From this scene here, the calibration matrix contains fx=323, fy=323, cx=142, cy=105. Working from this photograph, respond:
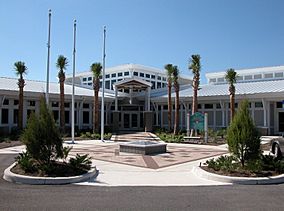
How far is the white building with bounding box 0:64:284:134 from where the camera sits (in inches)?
1143

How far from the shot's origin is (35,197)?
298 inches

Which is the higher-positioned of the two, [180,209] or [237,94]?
[237,94]

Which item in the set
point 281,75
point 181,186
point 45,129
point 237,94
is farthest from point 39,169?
point 281,75

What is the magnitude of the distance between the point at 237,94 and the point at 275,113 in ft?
12.7

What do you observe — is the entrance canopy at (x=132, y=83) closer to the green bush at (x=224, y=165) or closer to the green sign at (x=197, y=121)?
the green sign at (x=197, y=121)

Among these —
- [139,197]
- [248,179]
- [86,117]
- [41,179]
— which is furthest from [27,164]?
[86,117]

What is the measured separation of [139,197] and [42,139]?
4151 millimetres

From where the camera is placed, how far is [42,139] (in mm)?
10258

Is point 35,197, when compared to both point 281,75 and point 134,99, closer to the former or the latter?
point 134,99

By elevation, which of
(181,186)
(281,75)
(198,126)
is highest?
(281,75)

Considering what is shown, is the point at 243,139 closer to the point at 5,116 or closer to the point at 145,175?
the point at 145,175

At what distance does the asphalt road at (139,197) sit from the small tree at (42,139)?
1.41 metres

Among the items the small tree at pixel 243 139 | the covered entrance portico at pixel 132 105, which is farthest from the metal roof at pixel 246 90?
the small tree at pixel 243 139

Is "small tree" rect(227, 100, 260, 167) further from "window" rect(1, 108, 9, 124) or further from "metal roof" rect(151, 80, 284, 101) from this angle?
"window" rect(1, 108, 9, 124)
